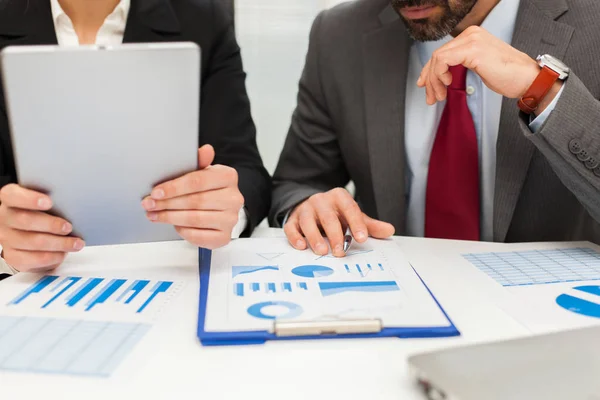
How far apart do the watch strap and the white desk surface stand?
352 mm

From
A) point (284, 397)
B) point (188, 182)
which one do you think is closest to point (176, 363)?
point (284, 397)

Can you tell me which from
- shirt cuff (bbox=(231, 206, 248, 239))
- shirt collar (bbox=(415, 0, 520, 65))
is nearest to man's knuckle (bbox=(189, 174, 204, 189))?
shirt cuff (bbox=(231, 206, 248, 239))

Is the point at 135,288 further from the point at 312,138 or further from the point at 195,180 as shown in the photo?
the point at 312,138

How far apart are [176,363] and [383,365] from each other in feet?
0.60

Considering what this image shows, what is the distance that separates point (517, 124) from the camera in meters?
0.97

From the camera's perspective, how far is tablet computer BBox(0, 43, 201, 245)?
0.53 m

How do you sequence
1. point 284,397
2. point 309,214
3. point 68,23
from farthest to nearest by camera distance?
point 68,23
point 309,214
point 284,397

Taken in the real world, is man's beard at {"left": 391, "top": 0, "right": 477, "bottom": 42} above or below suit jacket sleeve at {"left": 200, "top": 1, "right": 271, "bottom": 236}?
above

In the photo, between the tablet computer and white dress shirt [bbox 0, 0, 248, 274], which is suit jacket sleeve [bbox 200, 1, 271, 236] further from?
the tablet computer

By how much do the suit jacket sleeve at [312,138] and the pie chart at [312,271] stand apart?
491mm

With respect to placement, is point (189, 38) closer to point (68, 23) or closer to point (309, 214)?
point (68, 23)

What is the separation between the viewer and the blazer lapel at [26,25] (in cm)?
97

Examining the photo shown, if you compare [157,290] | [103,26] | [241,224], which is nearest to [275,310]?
[157,290]

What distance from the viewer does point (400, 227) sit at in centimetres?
113
